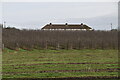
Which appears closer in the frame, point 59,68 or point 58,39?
point 59,68

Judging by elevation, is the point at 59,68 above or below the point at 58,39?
below

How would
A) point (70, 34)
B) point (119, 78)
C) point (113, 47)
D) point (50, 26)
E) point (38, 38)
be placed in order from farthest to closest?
point (50, 26) → point (70, 34) → point (38, 38) → point (113, 47) → point (119, 78)

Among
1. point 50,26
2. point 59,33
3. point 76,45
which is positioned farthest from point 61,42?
point 50,26

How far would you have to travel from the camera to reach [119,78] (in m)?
6.72

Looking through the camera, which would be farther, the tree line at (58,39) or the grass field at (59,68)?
the tree line at (58,39)

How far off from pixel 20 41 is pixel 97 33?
40.2ft

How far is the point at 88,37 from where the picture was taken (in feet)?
98.7

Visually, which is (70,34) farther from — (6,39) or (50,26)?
(50,26)

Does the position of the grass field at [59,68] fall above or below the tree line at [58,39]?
below

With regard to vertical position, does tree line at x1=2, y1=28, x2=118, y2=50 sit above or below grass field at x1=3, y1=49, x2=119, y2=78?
above

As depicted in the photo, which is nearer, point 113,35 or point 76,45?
point 76,45

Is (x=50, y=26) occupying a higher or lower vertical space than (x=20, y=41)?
higher

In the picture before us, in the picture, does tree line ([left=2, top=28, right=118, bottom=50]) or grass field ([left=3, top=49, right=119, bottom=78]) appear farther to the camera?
tree line ([left=2, top=28, right=118, bottom=50])

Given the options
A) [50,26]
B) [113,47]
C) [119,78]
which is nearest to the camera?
[119,78]
